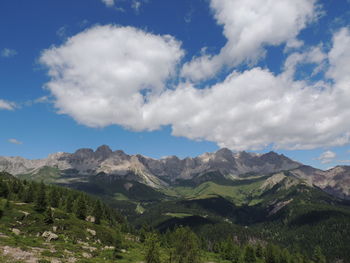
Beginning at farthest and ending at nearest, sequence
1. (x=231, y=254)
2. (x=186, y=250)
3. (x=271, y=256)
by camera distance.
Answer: (x=271, y=256), (x=231, y=254), (x=186, y=250)

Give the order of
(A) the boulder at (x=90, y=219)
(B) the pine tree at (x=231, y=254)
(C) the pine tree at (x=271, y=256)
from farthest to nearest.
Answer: (C) the pine tree at (x=271, y=256)
(B) the pine tree at (x=231, y=254)
(A) the boulder at (x=90, y=219)

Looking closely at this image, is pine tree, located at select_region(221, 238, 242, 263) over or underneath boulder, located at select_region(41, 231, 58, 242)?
underneath

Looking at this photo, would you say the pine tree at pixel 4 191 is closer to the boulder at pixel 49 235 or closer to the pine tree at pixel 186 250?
the boulder at pixel 49 235

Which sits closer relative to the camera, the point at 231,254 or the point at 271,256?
the point at 231,254

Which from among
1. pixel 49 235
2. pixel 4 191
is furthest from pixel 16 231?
pixel 4 191

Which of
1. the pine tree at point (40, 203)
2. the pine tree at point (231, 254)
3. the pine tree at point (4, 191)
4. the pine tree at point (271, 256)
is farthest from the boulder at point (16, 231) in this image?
the pine tree at point (271, 256)

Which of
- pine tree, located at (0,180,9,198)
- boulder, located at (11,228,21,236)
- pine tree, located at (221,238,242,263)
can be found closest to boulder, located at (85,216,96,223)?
pine tree, located at (0,180,9,198)

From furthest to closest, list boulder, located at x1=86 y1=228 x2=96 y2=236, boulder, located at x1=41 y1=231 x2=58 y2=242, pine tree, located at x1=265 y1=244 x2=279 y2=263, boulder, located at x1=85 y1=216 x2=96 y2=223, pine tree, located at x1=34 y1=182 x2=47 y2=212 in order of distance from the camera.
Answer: pine tree, located at x1=265 y1=244 x2=279 y2=263
boulder, located at x1=85 y1=216 x2=96 y2=223
pine tree, located at x1=34 y1=182 x2=47 y2=212
boulder, located at x1=86 y1=228 x2=96 y2=236
boulder, located at x1=41 y1=231 x2=58 y2=242

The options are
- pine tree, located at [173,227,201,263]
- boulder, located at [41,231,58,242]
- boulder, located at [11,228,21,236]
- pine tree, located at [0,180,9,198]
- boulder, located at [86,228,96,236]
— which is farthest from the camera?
pine tree, located at [0,180,9,198]

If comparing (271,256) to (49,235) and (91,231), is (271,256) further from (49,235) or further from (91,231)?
(49,235)

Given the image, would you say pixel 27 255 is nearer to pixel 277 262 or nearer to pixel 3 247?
pixel 3 247

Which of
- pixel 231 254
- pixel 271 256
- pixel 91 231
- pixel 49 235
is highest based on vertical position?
pixel 49 235

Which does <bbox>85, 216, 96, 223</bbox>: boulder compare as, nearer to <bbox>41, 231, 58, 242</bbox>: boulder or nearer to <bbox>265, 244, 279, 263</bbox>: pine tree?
<bbox>41, 231, 58, 242</bbox>: boulder

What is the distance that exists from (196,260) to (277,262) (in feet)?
390
